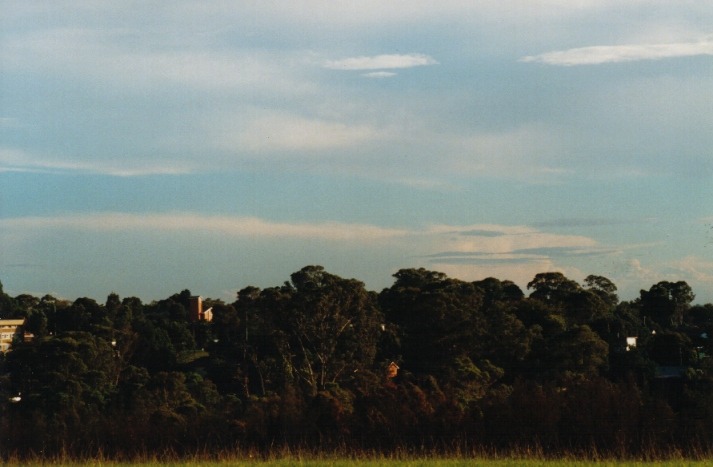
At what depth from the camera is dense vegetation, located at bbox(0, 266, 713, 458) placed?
18172mm

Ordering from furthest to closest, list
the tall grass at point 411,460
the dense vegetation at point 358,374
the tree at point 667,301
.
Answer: the tree at point 667,301, the dense vegetation at point 358,374, the tall grass at point 411,460

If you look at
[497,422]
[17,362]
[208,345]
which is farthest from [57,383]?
[497,422]

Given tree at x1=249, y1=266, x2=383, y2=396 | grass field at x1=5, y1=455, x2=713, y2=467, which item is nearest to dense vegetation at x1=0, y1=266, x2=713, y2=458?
tree at x1=249, y1=266, x2=383, y2=396

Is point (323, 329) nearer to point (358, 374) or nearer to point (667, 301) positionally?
point (358, 374)

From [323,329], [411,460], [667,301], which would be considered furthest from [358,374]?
[667,301]

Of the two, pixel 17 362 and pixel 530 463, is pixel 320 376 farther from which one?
pixel 530 463

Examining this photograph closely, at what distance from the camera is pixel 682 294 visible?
255 feet

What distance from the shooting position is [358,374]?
139 ft

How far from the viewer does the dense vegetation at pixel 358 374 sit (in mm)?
18172

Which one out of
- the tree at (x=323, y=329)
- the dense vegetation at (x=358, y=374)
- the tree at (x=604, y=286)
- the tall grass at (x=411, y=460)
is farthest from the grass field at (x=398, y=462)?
the tree at (x=604, y=286)

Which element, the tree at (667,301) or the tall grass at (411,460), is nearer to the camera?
the tall grass at (411,460)

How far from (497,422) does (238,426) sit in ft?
18.1

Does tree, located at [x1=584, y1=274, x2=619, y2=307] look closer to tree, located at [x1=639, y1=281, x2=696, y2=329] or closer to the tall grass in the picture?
tree, located at [x1=639, y1=281, x2=696, y2=329]

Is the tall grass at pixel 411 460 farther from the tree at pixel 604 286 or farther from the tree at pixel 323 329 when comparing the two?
the tree at pixel 604 286
